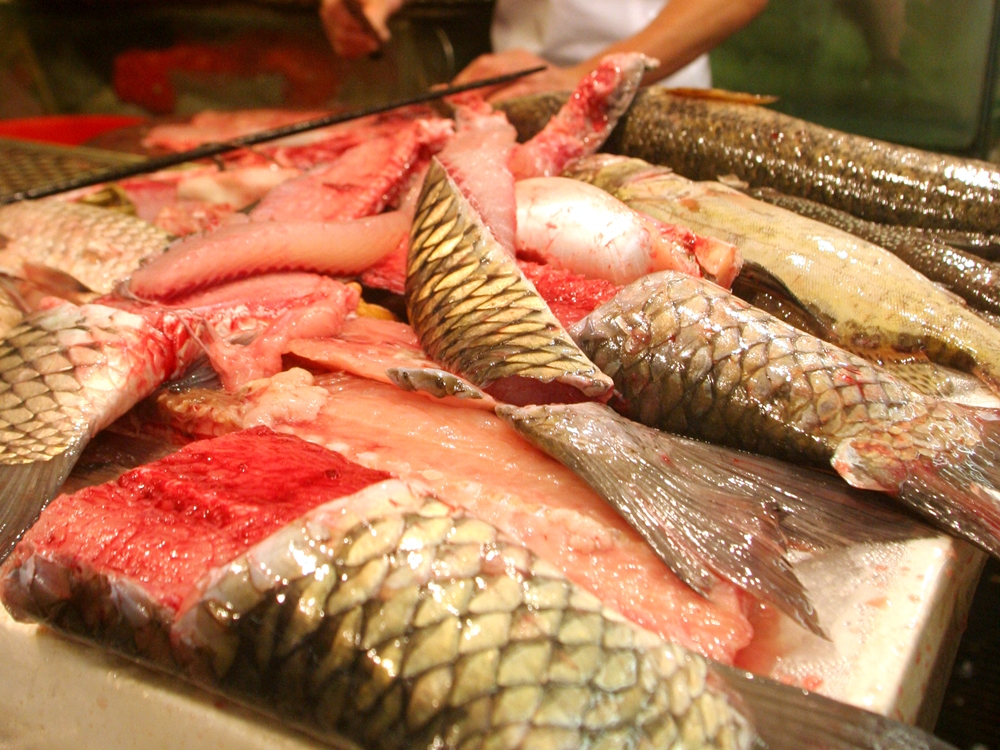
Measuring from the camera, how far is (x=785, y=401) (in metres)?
1.33

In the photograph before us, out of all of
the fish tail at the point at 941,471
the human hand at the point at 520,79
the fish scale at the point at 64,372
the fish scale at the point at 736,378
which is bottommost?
the fish tail at the point at 941,471

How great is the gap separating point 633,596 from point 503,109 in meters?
2.30

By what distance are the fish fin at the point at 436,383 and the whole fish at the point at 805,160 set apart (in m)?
1.55

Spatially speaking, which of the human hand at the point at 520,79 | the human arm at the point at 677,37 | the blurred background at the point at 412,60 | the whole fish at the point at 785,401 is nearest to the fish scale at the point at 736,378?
the whole fish at the point at 785,401

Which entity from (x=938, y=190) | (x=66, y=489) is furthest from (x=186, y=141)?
(x=938, y=190)

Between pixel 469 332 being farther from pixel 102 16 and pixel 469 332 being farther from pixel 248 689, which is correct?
Result: pixel 102 16

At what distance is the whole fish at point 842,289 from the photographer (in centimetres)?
165

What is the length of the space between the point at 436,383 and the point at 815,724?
785 mm

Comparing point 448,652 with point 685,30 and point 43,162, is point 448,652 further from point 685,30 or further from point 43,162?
point 685,30

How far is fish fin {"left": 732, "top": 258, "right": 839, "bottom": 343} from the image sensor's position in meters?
1.74

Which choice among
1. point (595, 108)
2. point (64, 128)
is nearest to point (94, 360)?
point (595, 108)

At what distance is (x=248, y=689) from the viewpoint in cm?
98

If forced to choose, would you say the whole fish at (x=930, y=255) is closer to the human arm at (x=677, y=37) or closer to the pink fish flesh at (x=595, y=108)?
the pink fish flesh at (x=595, y=108)

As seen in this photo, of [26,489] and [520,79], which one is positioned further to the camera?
[520,79]
